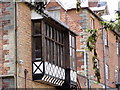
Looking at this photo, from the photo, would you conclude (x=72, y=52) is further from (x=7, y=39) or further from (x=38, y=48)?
(x=7, y=39)

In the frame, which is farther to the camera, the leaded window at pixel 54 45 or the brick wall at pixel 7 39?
the leaded window at pixel 54 45

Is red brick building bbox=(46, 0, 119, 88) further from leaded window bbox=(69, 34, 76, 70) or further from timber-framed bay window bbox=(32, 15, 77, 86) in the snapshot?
timber-framed bay window bbox=(32, 15, 77, 86)

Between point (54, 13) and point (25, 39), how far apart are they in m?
8.94

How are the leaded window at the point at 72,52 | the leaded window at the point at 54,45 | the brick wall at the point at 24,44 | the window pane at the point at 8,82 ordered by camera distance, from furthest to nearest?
the leaded window at the point at 72,52 < the leaded window at the point at 54,45 < the brick wall at the point at 24,44 < the window pane at the point at 8,82

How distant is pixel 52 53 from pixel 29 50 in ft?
5.95

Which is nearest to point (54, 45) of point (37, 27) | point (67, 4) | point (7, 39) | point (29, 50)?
point (37, 27)

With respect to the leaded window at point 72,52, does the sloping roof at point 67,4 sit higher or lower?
higher

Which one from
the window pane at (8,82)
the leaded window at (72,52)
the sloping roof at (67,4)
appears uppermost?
the sloping roof at (67,4)

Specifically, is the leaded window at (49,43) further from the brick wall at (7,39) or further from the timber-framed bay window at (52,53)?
the brick wall at (7,39)

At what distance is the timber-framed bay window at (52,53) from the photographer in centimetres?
1902

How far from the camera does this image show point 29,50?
62.0 ft

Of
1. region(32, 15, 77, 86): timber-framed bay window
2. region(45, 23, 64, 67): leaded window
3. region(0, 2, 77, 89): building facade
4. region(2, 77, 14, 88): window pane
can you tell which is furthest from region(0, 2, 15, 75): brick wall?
region(45, 23, 64, 67): leaded window

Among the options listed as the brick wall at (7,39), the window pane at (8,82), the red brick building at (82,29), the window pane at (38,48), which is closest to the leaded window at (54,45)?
the window pane at (38,48)

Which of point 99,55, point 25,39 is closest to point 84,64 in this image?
point 99,55
